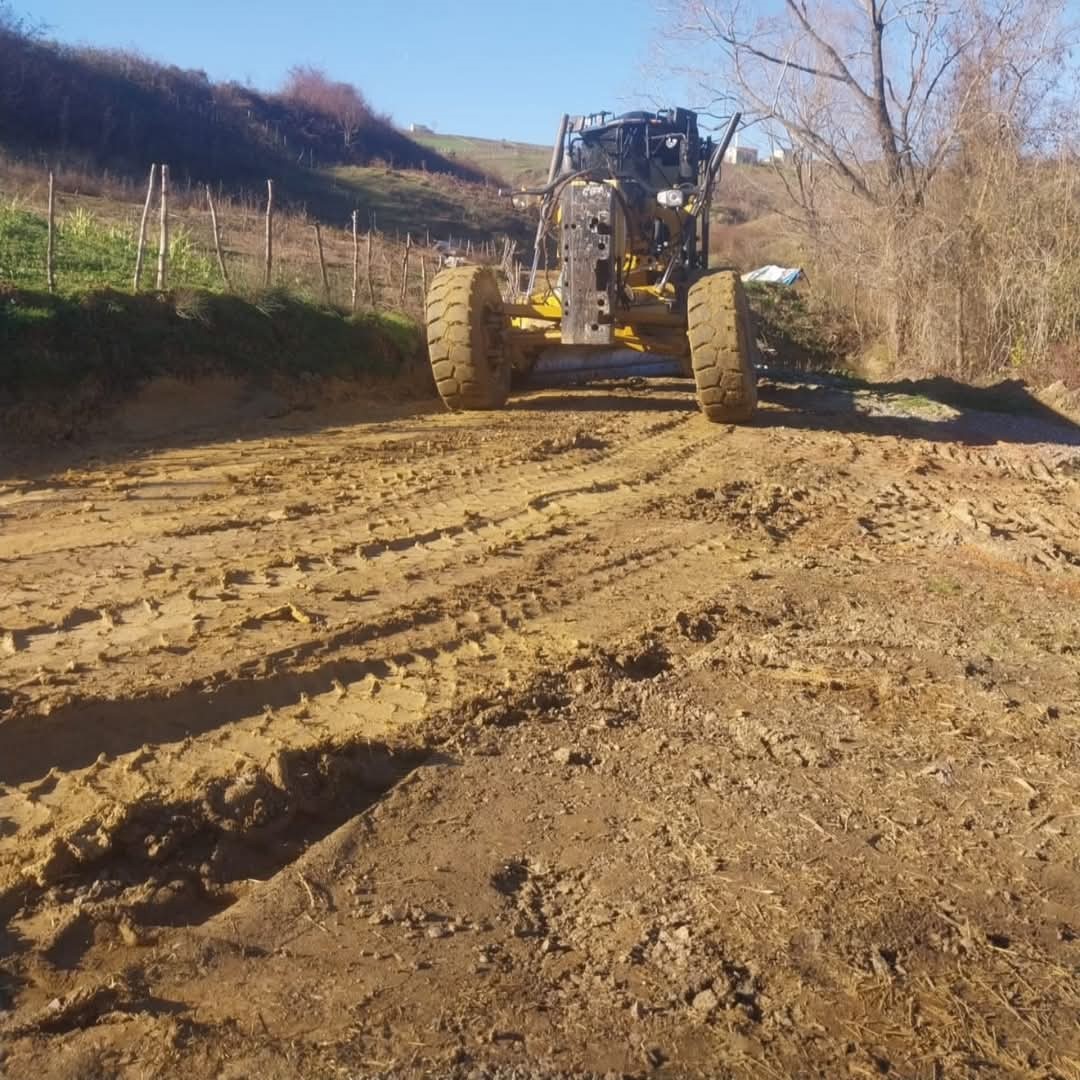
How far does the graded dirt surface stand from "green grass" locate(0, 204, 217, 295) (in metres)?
4.65

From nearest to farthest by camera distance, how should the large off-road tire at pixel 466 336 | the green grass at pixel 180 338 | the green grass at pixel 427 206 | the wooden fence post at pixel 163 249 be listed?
1. the green grass at pixel 180 338
2. the large off-road tire at pixel 466 336
3. the wooden fence post at pixel 163 249
4. the green grass at pixel 427 206

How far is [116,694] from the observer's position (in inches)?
179

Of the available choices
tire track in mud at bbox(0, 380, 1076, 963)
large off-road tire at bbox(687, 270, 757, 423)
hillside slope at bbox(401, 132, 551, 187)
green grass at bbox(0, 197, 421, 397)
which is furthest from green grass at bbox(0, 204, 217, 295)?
hillside slope at bbox(401, 132, 551, 187)

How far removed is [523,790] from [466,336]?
7391mm

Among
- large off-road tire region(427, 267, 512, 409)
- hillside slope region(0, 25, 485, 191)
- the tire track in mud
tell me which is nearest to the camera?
the tire track in mud

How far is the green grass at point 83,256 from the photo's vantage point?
11.8 metres

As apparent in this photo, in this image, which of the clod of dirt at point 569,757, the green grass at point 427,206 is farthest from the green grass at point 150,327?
the green grass at point 427,206

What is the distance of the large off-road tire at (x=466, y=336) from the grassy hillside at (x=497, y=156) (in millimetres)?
36224

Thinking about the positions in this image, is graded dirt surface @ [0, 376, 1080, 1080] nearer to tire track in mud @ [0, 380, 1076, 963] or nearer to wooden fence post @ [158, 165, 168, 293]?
tire track in mud @ [0, 380, 1076, 963]

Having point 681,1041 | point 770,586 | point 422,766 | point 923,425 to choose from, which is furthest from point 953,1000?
point 923,425

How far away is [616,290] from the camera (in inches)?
426

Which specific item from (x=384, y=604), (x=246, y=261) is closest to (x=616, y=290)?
(x=384, y=604)

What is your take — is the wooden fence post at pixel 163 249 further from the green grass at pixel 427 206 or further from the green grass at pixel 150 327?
the green grass at pixel 427 206

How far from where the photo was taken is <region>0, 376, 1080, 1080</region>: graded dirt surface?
117 inches
